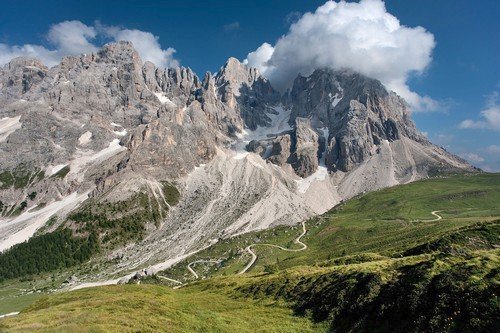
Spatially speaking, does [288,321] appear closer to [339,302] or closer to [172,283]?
[339,302]

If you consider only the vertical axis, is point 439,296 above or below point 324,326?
above

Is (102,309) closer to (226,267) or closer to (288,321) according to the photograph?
(288,321)

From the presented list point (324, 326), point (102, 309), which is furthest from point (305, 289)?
point (102, 309)

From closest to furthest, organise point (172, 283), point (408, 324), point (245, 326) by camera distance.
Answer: point (408, 324), point (245, 326), point (172, 283)

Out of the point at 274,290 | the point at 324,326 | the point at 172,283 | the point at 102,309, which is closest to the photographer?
the point at 324,326

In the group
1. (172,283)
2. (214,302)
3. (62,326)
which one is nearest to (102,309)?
(62,326)


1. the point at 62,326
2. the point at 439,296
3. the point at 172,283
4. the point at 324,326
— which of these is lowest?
the point at 172,283

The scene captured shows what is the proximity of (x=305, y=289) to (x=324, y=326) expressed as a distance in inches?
452

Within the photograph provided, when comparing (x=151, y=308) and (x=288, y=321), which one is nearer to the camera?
(x=288, y=321)

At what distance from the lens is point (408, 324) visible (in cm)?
3528

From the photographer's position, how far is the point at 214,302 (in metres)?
61.3

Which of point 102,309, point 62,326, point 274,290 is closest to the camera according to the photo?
point 62,326

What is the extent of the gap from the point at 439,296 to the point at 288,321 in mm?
17621

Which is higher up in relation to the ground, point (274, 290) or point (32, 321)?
point (32, 321)
